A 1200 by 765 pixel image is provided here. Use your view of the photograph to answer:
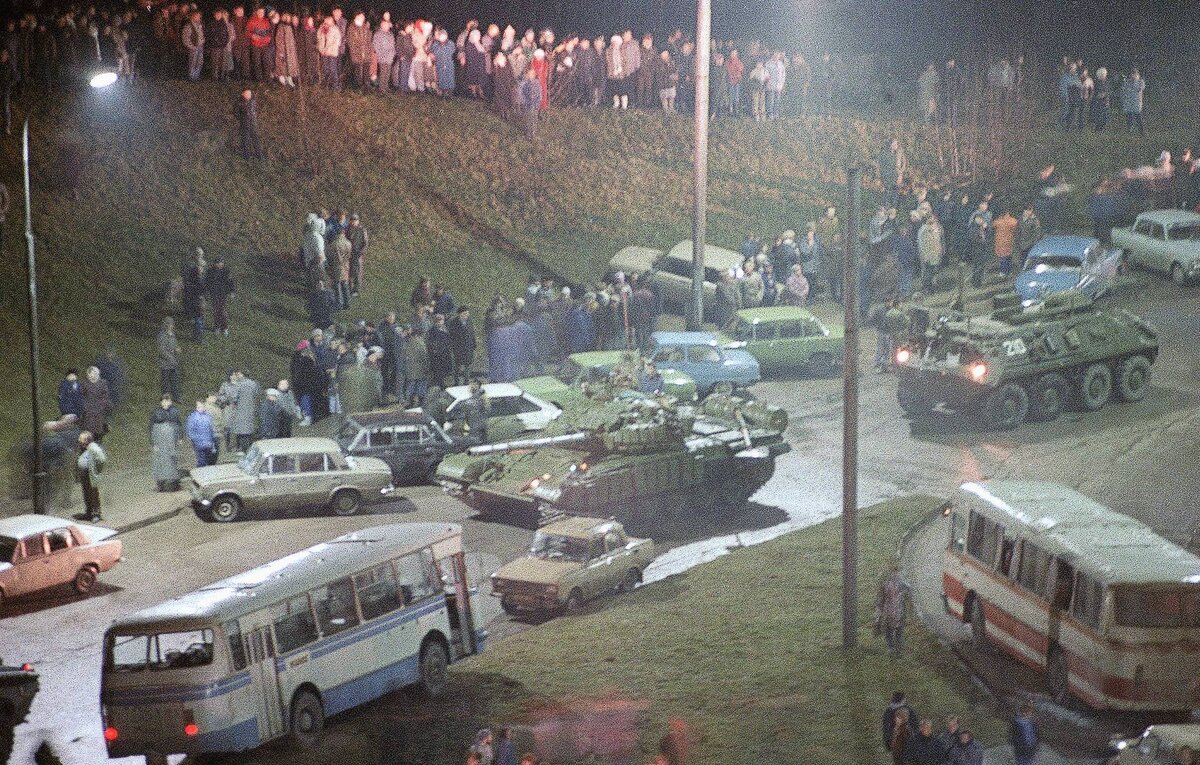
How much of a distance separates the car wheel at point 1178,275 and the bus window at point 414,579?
25.4 meters

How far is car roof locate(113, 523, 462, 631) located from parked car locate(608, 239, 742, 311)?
64.6 feet

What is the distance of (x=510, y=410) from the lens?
32.1m

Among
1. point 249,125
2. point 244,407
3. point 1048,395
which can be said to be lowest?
point 1048,395

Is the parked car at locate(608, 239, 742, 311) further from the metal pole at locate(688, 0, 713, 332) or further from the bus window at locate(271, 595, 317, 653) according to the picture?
the bus window at locate(271, 595, 317, 653)

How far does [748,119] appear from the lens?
166 ft

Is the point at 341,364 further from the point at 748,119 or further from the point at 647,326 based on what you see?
the point at 748,119

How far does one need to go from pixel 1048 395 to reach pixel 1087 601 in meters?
12.9

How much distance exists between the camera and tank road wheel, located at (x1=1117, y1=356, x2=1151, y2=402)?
3325 centimetres

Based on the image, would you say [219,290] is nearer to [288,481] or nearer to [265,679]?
[288,481]

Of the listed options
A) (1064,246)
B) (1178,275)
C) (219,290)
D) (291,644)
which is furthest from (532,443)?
(1178,275)

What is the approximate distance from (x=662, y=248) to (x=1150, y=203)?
1367 cm

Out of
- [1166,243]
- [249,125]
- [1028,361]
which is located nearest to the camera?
[1028,361]

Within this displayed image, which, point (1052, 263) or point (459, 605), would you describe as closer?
point (459, 605)

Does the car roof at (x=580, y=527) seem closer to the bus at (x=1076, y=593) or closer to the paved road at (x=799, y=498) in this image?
the paved road at (x=799, y=498)
